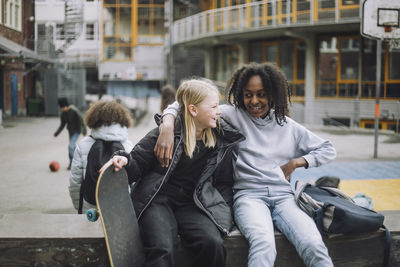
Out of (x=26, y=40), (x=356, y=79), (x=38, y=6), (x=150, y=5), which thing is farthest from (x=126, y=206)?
(x=356, y=79)

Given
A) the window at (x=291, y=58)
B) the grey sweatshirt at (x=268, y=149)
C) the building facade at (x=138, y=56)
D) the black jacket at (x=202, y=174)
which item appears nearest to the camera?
the black jacket at (x=202, y=174)

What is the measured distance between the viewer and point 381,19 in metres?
9.05

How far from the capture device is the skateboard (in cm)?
288

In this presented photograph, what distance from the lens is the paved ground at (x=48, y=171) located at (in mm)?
5352

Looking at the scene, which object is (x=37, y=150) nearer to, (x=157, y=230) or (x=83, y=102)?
(x=157, y=230)

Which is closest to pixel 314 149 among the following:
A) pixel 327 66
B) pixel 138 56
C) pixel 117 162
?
pixel 117 162

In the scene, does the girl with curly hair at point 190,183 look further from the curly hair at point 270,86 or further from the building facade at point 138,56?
the building facade at point 138,56

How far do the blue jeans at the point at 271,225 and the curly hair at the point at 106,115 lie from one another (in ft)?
4.32

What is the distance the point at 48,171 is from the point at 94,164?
5321 mm

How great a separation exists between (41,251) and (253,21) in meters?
22.1

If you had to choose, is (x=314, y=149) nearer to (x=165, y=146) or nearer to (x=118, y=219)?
(x=165, y=146)

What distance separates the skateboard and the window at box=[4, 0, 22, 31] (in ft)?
7.77

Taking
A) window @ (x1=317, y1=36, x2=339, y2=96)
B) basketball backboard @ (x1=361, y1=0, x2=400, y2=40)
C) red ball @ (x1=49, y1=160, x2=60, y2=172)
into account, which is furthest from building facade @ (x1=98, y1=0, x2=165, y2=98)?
window @ (x1=317, y1=36, x2=339, y2=96)

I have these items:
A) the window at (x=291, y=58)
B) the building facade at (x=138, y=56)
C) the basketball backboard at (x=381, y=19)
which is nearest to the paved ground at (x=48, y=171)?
the basketball backboard at (x=381, y=19)
